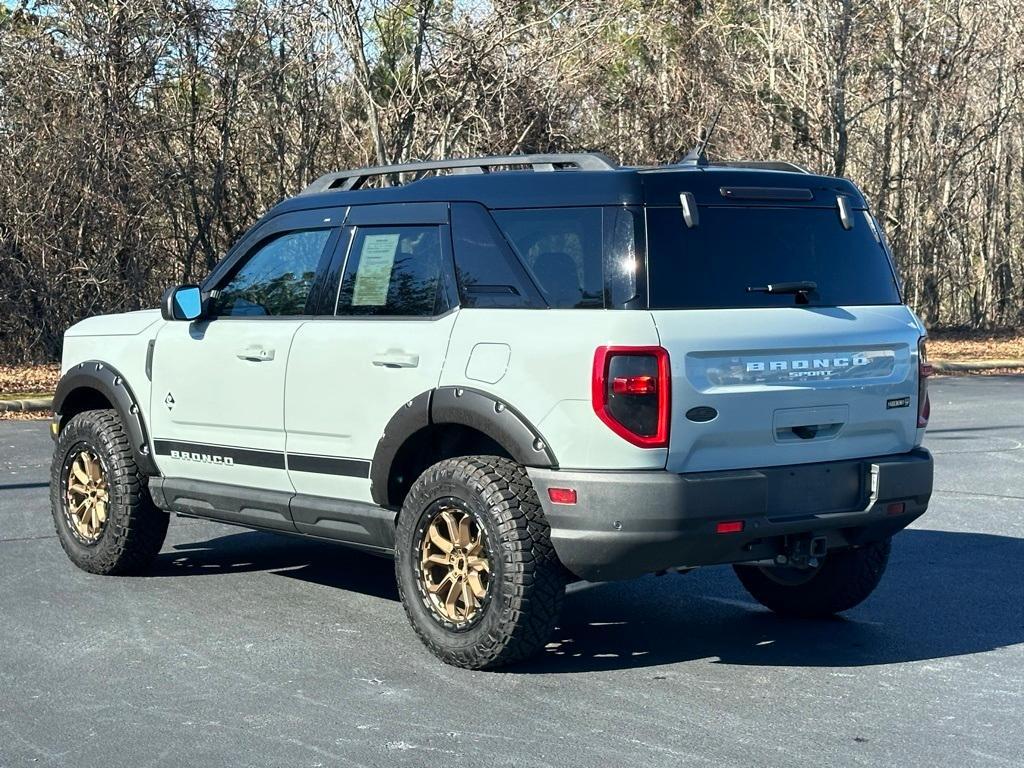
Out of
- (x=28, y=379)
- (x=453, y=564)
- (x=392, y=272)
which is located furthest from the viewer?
(x=28, y=379)

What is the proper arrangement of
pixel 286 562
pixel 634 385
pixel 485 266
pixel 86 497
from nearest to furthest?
pixel 634 385 → pixel 485 266 → pixel 86 497 → pixel 286 562

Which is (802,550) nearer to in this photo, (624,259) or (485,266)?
(624,259)

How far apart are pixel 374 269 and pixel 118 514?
2068mm

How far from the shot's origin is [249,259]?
7.10m

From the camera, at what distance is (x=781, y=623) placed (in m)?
6.77

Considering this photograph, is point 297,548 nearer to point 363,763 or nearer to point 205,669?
point 205,669

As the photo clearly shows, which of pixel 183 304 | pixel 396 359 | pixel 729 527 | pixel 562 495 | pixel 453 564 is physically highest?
pixel 183 304

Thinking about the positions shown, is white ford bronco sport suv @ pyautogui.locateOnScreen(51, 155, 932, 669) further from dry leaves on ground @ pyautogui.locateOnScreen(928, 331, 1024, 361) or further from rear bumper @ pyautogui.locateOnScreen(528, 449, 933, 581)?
dry leaves on ground @ pyautogui.locateOnScreen(928, 331, 1024, 361)

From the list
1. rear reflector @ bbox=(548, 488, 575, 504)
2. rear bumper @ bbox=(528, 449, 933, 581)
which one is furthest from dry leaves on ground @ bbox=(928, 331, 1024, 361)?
rear reflector @ bbox=(548, 488, 575, 504)

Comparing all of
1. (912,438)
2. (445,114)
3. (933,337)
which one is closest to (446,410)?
(912,438)

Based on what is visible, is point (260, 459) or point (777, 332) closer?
point (777, 332)

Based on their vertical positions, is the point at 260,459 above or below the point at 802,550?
above

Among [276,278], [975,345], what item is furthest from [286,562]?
[975,345]

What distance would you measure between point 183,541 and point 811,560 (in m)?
4.22
